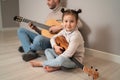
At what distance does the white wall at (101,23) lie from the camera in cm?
160

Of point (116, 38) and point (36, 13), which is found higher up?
point (36, 13)

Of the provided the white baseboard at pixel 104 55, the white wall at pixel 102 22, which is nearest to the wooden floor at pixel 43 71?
the white baseboard at pixel 104 55

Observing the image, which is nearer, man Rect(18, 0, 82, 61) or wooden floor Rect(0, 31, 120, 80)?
wooden floor Rect(0, 31, 120, 80)

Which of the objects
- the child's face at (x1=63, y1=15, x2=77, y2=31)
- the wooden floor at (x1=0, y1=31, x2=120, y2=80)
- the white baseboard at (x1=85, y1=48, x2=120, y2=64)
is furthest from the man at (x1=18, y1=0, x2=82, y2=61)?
the white baseboard at (x1=85, y1=48, x2=120, y2=64)

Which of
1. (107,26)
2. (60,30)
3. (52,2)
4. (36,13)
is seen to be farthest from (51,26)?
(36,13)

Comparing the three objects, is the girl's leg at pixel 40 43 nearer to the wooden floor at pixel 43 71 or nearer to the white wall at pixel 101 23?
the wooden floor at pixel 43 71

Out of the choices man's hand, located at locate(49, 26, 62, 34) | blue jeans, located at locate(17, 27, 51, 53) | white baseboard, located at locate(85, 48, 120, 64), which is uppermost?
man's hand, located at locate(49, 26, 62, 34)

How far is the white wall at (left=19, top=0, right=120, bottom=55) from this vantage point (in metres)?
1.60

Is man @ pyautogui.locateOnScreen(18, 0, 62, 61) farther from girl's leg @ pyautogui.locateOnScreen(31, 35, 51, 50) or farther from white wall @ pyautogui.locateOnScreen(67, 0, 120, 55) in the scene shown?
white wall @ pyautogui.locateOnScreen(67, 0, 120, 55)

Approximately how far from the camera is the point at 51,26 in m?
1.75

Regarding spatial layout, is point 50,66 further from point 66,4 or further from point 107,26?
point 66,4

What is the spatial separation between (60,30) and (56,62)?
437 mm

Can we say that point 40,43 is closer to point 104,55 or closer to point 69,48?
point 69,48

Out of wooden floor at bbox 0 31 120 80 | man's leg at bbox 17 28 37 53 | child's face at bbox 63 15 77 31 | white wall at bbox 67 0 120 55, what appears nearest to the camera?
wooden floor at bbox 0 31 120 80
